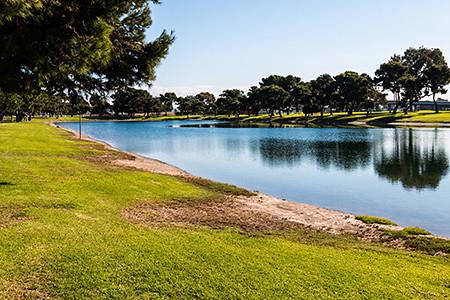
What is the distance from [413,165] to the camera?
Result: 122ft

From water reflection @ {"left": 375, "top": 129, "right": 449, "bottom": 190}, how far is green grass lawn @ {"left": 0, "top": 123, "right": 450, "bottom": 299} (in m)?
18.9

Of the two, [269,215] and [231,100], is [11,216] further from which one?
[231,100]

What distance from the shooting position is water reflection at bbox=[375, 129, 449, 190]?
2955 centimetres

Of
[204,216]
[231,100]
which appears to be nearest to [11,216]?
[204,216]

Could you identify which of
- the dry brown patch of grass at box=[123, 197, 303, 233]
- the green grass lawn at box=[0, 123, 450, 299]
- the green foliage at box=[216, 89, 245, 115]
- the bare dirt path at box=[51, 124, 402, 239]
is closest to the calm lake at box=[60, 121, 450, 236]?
the bare dirt path at box=[51, 124, 402, 239]

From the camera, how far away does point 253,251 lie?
10.2 meters

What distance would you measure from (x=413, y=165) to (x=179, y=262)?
111 ft

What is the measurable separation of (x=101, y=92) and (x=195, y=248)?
→ 19.9ft

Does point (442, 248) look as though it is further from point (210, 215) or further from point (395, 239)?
point (210, 215)

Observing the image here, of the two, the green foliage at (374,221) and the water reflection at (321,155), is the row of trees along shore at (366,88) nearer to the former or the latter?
the water reflection at (321,155)

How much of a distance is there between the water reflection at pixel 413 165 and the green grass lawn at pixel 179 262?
18877mm

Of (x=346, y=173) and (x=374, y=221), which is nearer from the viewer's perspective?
(x=374, y=221)

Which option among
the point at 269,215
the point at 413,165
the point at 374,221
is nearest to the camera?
the point at 269,215

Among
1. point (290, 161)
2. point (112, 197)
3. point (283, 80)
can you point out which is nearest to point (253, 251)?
point (112, 197)
